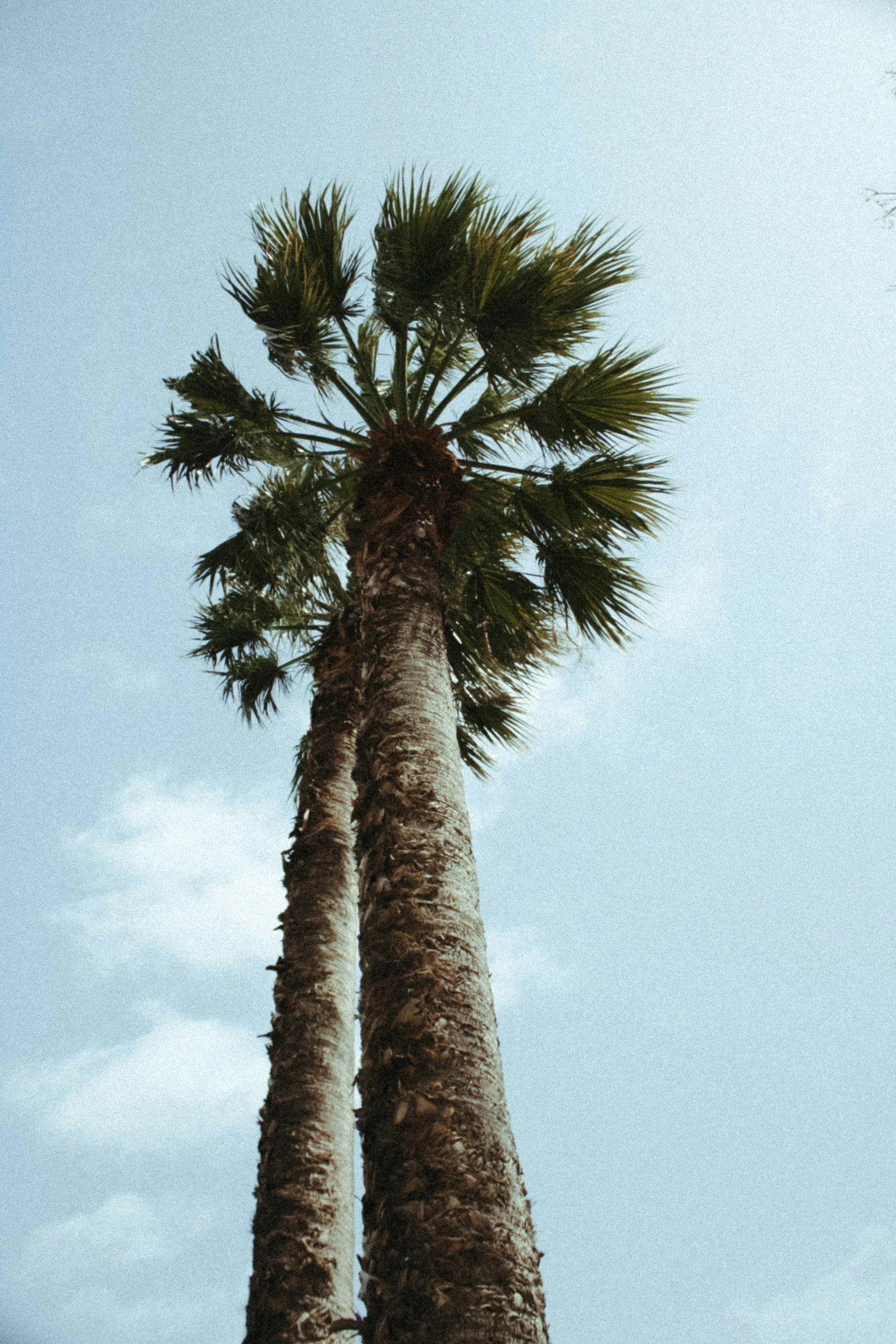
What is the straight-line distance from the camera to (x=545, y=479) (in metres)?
5.96

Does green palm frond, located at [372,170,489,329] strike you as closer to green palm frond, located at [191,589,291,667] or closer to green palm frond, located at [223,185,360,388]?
green palm frond, located at [223,185,360,388]

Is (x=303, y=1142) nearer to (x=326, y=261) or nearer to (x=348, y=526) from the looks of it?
(x=348, y=526)

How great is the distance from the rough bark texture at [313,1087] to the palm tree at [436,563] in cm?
140

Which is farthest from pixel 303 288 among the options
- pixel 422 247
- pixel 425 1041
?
pixel 425 1041

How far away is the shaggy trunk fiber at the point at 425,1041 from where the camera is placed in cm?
210

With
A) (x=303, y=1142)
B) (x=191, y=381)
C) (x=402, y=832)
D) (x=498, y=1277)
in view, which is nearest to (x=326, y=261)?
(x=191, y=381)

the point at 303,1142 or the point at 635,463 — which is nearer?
the point at 303,1142

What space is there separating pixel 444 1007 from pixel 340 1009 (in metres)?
2.03

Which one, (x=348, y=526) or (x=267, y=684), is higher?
(x=267, y=684)

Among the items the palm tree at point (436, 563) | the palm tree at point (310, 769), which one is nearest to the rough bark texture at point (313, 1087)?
the palm tree at point (310, 769)

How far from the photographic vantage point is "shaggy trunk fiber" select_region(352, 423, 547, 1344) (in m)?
2.10

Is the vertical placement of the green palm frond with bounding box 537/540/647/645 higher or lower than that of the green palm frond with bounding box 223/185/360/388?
lower

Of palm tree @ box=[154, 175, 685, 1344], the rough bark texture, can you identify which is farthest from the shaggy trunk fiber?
the rough bark texture

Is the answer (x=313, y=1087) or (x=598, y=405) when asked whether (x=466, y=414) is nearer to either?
(x=598, y=405)
